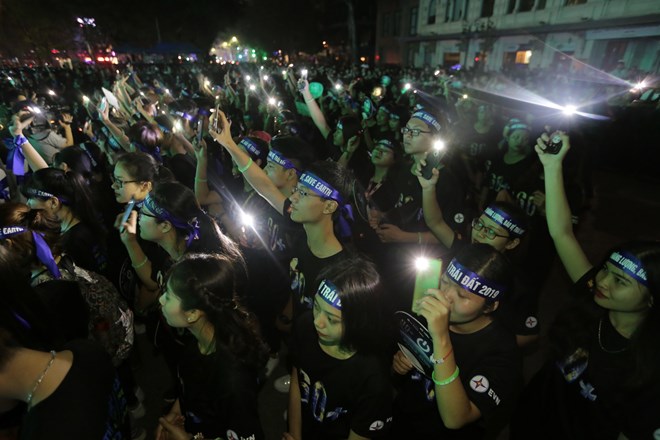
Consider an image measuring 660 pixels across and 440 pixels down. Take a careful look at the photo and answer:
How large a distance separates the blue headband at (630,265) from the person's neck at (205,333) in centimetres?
236

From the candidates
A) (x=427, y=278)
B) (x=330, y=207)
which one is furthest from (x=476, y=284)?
(x=330, y=207)

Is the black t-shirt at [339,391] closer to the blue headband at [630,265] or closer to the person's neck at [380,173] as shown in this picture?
the blue headband at [630,265]

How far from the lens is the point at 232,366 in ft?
6.68

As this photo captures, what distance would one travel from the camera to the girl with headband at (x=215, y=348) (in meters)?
1.99

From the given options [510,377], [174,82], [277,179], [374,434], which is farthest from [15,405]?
[174,82]

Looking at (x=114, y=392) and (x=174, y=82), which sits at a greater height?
(x=114, y=392)

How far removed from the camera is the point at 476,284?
2023 mm

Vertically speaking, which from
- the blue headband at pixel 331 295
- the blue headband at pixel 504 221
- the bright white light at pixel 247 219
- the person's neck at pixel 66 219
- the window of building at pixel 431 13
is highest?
the window of building at pixel 431 13

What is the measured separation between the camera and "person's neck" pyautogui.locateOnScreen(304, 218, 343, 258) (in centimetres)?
282

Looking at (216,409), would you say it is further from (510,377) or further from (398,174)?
(398,174)

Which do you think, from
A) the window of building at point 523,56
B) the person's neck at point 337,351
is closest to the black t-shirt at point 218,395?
the person's neck at point 337,351

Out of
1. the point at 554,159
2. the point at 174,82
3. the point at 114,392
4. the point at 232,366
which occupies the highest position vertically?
the point at 554,159

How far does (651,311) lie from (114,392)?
2644 millimetres

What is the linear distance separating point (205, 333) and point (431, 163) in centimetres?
242
